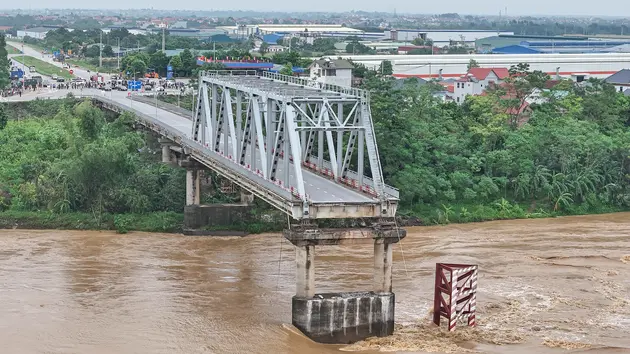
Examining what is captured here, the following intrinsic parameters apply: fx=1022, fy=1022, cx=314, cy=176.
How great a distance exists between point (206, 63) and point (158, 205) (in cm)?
4695

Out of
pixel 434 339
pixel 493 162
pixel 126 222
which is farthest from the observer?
pixel 493 162

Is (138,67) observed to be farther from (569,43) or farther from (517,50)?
(569,43)

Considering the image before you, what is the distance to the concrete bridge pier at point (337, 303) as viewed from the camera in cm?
3744

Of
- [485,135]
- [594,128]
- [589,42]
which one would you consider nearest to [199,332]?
[485,135]

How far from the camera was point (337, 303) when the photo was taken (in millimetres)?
37469

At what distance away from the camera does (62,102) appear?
85.9m

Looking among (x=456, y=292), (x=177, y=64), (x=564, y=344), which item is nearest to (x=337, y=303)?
(x=456, y=292)

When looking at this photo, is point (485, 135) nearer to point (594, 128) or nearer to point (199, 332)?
point (594, 128)

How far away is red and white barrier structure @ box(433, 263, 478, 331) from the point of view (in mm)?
38688

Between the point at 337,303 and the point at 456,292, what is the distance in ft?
15.6

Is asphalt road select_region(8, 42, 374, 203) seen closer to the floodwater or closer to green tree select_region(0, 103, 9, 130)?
the floodwater

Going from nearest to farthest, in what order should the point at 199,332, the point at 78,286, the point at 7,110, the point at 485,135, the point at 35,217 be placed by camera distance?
1. the point at 199,332
2. the point at 78,286
3. the point at 35,217
4. the point at 485,135
5. the point at 7,110

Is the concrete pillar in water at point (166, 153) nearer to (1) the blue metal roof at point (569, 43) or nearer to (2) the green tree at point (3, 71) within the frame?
(2) the green tree at point (3, 71)

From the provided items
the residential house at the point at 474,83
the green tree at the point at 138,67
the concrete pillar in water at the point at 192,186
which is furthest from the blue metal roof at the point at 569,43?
the concrete pillar in water at the point at 192,186
